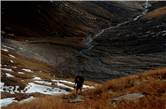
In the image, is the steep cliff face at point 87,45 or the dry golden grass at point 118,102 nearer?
the dry golden grass at point 118,102

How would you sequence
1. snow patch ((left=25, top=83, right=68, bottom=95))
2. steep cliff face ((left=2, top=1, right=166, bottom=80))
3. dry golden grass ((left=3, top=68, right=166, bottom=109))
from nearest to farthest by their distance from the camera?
dry golden grass ((left=3, top=68, right=166, bottom=109)), snow patch ((left=25, top=83, right=68, bottom=95)), steep cliff face ((left=2, top=1, right=166, bottom=80))

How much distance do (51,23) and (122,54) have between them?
59.9m

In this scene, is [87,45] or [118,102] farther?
[87,45]

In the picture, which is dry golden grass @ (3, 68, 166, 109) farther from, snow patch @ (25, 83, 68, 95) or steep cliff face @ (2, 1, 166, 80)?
steep cliff face @ (2, 1, 166, 80)

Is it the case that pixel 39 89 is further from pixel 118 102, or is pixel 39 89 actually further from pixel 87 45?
pixel 87 45

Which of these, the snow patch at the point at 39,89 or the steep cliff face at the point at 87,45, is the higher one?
the steep cliff face at the point at 87,45

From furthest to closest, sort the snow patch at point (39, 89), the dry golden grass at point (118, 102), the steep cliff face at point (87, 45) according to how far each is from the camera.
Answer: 1. the steep cliff face at point (87, 45)
2. the snow patch at point (39, 89)
3. the dry golden grass at point (118, 102)

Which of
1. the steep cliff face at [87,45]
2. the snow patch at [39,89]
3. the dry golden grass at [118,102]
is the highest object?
the steep cliff face at [87,45]

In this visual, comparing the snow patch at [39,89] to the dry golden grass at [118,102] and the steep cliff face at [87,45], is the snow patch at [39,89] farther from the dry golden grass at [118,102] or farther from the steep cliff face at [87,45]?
the dry golden grass at [118,102]

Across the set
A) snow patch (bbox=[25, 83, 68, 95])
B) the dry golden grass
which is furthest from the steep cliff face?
the dry golden grass

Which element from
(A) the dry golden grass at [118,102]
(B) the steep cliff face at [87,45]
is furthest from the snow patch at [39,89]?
(A) the dry golden grass at [118,102]

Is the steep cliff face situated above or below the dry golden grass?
above

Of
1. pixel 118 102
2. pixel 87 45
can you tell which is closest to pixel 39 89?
pixel 118 102

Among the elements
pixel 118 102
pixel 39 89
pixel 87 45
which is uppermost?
pixel 87 45
